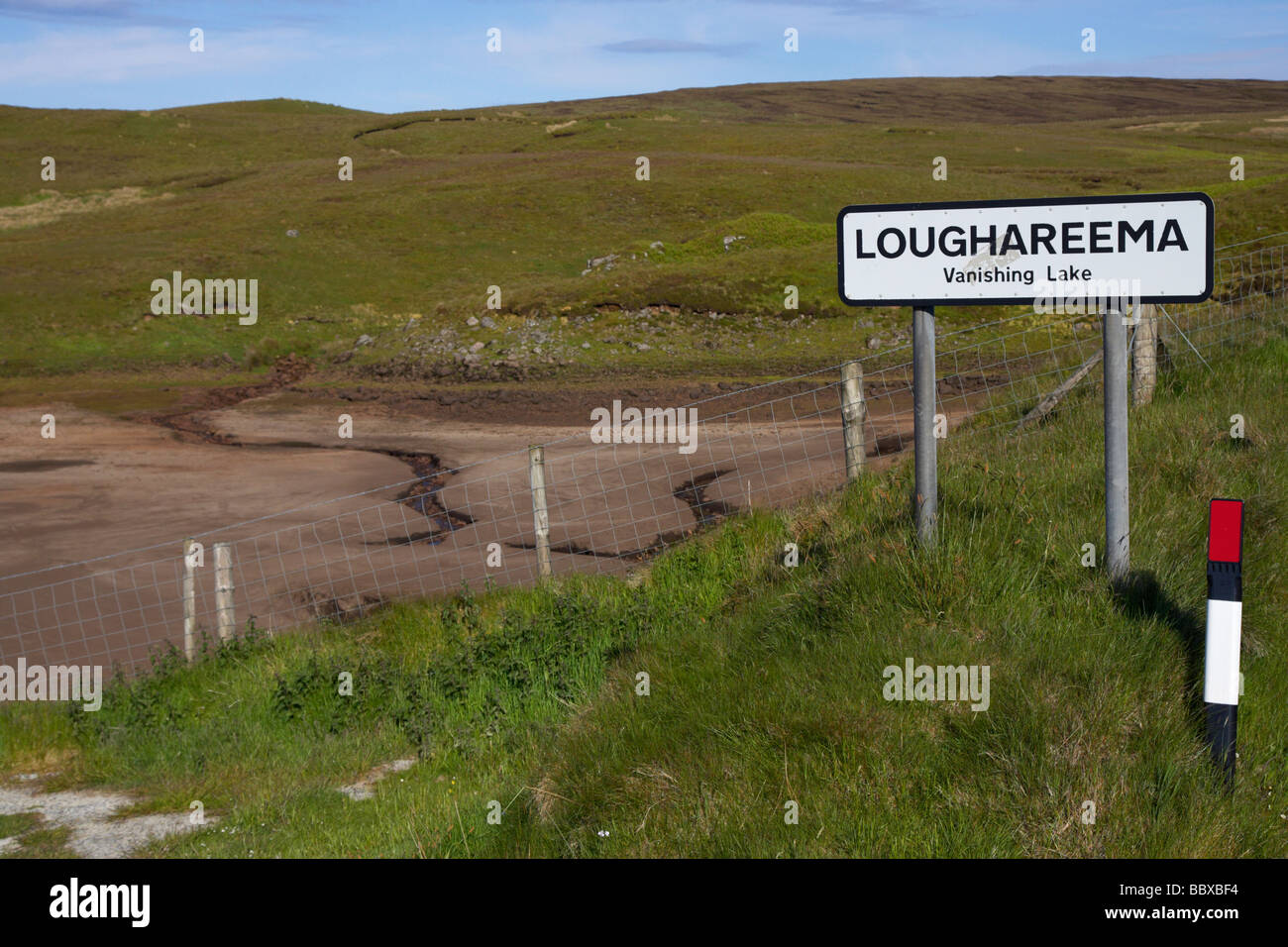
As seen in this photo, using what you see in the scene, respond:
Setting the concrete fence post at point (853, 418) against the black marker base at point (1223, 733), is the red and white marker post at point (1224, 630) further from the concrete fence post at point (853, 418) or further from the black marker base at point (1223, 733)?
the concrete fence post at point (853, 418)

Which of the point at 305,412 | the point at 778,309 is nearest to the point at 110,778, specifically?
the point at 305,412

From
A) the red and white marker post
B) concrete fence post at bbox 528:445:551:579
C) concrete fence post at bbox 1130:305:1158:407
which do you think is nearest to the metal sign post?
the red and white marker post

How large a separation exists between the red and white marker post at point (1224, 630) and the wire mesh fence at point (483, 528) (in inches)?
183

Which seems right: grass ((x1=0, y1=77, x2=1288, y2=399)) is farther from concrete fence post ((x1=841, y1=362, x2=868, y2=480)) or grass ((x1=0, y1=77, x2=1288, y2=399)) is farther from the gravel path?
the gravel path

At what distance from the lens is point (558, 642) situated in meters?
6.87

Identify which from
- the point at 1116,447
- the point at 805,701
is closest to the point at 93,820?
the point at 805,701

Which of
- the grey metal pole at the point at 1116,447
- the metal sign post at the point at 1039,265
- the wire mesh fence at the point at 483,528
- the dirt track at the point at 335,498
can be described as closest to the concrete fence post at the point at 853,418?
the wire mesh fence at the point at 483,528

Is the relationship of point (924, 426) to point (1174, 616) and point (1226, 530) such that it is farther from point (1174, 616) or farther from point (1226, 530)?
point (1226, 530)

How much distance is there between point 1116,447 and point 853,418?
3510 mm

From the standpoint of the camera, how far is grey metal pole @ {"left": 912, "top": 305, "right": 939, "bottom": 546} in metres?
5.38

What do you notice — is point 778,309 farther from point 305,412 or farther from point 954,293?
point 954,293

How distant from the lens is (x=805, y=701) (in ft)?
14.2

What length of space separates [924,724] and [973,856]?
0.64 metres

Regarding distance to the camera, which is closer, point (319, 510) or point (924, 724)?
point (924, 724)
